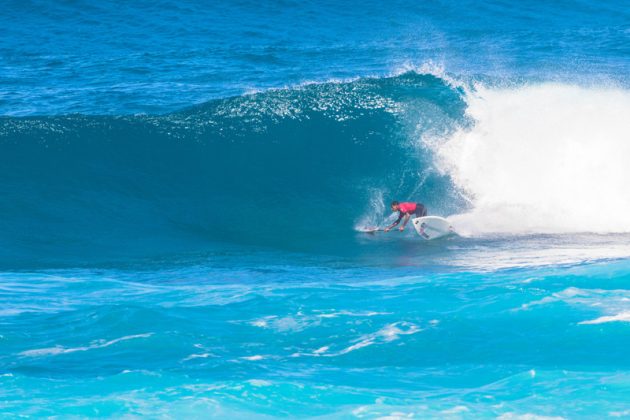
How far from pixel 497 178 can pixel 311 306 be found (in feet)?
26.7

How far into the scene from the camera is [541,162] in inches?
721

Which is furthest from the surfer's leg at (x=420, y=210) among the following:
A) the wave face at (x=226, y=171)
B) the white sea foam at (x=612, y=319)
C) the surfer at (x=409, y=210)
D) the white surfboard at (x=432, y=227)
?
the white sea foam at (x=612, y=319)

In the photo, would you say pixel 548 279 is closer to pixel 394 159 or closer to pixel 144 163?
pixel 394 159

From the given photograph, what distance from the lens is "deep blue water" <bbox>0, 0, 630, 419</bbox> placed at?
8.98 m

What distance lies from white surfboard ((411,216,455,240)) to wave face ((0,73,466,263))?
1440 mm

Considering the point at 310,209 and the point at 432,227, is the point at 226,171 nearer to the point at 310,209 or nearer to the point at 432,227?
the point at 310,209

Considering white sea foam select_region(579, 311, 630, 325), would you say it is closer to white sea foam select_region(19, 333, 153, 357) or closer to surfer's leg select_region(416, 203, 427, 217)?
white sea foam select_region(19, 333, 153, 357)

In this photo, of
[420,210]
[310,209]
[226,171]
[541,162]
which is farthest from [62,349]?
[541,162]

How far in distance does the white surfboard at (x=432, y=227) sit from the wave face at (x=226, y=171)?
1440 mm

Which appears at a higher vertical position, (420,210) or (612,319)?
(420,210)

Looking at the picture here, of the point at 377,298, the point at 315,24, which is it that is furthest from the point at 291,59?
the point at 377,298

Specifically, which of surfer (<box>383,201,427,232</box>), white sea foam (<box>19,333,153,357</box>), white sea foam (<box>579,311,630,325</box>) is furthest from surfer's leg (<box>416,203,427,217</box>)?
white sea foam (<box>19,333,153,357</box>)

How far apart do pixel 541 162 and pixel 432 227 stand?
4.25 m

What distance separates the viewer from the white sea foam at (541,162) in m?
16.6
